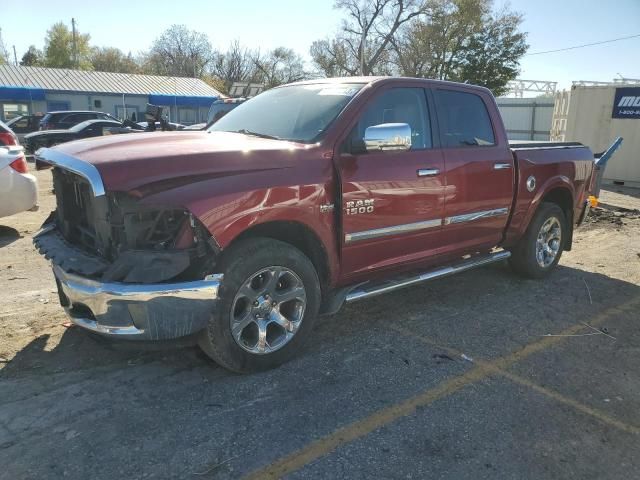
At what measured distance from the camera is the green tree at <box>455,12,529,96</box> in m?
37.3

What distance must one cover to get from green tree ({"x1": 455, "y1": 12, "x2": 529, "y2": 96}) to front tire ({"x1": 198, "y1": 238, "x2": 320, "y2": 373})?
122 ft

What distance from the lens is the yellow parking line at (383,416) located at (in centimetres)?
267

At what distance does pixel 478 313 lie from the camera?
4871 mm

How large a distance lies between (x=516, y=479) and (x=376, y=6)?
5128 centimetres

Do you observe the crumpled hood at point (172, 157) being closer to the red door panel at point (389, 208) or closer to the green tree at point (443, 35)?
the red door panel at point (389, 208)

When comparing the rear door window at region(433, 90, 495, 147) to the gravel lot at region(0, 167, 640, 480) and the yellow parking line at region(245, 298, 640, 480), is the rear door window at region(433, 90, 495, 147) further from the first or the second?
the yellow parking line at region(245, 298, 640, 480)

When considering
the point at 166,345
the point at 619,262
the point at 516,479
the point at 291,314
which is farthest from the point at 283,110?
the point at 619,262

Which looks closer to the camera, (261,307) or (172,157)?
(172,157)

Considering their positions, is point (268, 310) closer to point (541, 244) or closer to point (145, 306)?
point (145, 306)

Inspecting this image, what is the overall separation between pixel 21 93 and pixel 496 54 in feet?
105

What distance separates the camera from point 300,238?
147 inches

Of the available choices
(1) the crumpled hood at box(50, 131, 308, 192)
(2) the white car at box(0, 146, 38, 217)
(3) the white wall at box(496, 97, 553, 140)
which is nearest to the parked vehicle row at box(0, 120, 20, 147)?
(2) the white car at box(0, 146, 38, 217)

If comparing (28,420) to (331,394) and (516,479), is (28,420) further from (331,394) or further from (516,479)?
(516,479)

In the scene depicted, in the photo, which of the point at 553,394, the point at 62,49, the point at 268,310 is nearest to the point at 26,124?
the point at 268,310
